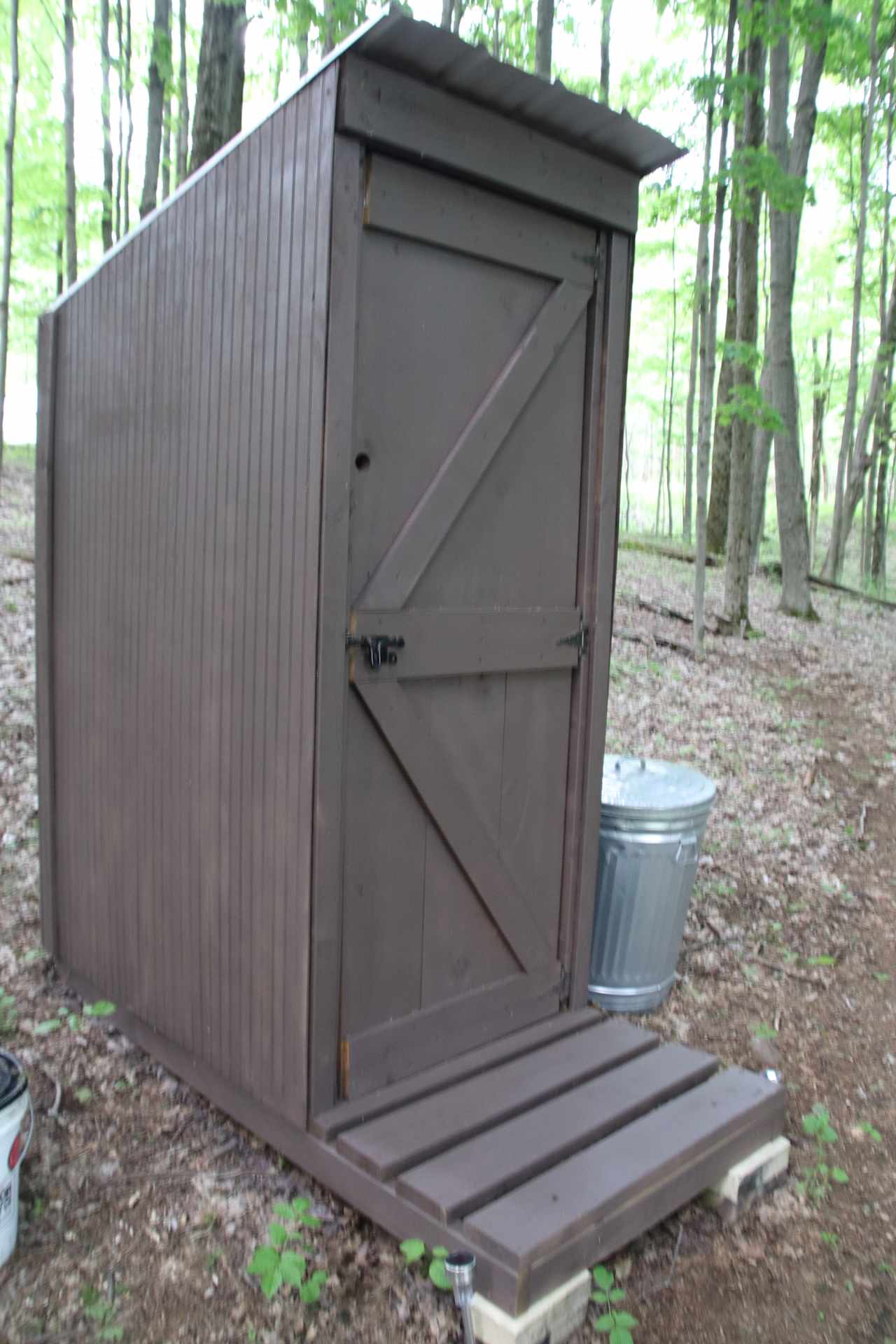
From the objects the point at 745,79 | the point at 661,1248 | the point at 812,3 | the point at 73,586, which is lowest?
the point at 661,1248

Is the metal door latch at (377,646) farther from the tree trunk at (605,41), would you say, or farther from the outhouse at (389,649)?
the tree trunk at (605,41)

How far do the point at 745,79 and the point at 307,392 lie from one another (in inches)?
304

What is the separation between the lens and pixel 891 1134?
11.7 feet

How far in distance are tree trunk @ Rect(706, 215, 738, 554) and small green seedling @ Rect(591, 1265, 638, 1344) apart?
36.3 ft

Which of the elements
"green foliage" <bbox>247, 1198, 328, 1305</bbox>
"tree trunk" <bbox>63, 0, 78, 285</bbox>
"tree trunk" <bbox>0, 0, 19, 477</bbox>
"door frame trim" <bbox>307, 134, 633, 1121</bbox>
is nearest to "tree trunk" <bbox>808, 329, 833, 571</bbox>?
"tree trunk" <bbox>63, 0, 78, 285</bbox>

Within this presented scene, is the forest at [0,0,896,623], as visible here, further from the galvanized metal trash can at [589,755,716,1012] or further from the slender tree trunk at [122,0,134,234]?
the galvanized metal trash can at [589,755,716,1012]

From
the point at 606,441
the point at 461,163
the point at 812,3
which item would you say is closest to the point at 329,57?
the point at 461,163

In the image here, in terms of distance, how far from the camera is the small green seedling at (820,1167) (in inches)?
129

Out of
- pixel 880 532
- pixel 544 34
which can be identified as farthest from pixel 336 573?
pixel 880 532

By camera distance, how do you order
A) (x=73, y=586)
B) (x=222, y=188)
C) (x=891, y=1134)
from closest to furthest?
1. (x=222, y=188)
2. (x=891, y=1134)
3. (x=73, y=586)

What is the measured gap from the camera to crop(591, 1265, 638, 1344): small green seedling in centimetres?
255

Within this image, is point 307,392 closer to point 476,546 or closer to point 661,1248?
point 476,546

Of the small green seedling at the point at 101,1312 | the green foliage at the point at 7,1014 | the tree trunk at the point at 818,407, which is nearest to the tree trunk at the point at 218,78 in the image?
the green foliage at the point at 7,1014

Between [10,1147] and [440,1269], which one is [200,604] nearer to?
[10,1147]
